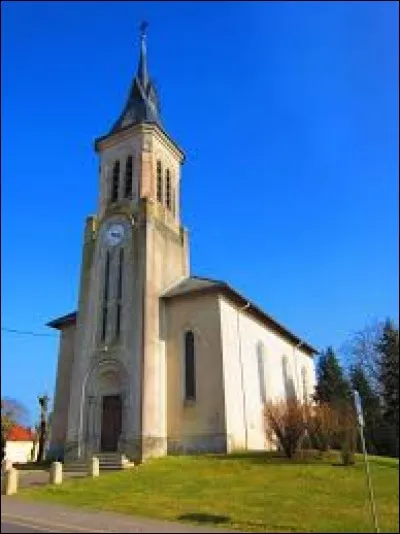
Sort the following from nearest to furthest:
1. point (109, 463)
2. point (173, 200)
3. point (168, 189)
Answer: point (109, 463) → point (168, 189) → point (173, 200)

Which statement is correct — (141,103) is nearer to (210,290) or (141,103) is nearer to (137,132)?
(137,132)

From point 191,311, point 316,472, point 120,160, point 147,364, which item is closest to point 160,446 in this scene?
point 147,364

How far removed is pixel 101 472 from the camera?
22.9 m

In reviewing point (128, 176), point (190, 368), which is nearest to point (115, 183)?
point (128, 176)

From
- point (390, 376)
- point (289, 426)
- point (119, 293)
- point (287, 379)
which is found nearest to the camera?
point (289, 426)

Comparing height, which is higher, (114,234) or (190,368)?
(114,234)

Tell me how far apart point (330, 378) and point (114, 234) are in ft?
84.4

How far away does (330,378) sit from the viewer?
4884 centimetres

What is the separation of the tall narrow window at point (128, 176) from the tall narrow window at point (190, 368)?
9.04m

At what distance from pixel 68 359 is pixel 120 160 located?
456 inches

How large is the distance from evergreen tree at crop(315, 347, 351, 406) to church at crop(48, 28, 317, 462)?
447 inches

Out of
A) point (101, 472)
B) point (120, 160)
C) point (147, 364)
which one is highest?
point (120, 160)

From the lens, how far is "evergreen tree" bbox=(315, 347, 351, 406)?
4491 centimetres

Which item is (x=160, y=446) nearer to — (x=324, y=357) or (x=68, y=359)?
(x=68, y=359)
